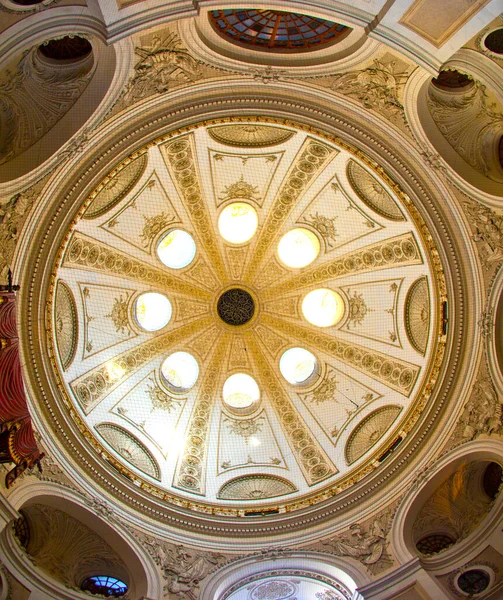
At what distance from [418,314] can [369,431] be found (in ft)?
11.5

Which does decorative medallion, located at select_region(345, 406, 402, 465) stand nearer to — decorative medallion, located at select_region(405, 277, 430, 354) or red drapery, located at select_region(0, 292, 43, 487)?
decorative medallion, located at select_region(405, 277, 430, 354)

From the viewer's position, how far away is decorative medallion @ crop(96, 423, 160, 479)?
14.0 meters

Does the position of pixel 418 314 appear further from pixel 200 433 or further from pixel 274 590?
pixel 274 590

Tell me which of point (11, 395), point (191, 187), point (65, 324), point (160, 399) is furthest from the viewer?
point (160, 399)

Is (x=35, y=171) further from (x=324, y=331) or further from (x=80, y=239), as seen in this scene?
(x=324, y=331)

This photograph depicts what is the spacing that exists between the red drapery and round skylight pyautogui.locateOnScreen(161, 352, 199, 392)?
7.31m

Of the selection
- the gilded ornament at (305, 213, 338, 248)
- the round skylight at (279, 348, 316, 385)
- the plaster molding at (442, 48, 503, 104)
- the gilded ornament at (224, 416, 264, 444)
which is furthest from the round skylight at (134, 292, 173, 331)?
the plaster molding at (442, 48, 503, 104)

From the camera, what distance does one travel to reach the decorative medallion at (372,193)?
13197 millimetres

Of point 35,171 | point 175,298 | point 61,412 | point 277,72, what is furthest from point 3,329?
point 175,298

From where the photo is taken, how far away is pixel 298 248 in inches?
671

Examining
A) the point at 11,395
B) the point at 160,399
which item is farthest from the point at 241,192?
the point at 11,395

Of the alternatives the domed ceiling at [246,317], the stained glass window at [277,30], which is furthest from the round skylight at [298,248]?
the stained glass window at [277,30]

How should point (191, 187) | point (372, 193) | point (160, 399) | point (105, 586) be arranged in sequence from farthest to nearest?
1. point (160, 399)
2. point (191, 187)
3. point (372, 193)
4. point (105, 586)

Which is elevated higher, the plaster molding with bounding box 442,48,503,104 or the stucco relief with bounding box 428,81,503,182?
the stucco relief with bounding box 428,81,503,182
